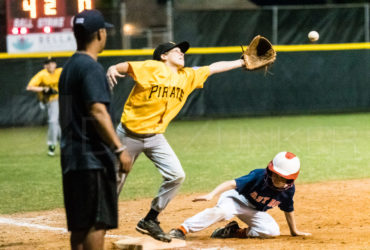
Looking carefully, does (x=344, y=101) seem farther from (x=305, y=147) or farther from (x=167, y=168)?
(x=167, y=168)

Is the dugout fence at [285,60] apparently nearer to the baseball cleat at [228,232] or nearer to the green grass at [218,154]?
the green grass at [218,154]

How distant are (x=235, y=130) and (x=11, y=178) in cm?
668

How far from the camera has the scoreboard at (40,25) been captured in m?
13.1

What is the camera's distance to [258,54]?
5.76 meters

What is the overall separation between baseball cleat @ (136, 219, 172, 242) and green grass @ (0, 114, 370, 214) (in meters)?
2.09

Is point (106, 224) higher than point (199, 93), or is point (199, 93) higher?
point (106, 224)

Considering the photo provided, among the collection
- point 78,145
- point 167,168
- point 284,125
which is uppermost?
point 78,145

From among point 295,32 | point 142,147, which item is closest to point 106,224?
point 142,147

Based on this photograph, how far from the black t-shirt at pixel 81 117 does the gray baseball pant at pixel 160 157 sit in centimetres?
145

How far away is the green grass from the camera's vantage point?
8.10 m

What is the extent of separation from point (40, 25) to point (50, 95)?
2.42 m

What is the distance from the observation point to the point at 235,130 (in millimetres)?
14406

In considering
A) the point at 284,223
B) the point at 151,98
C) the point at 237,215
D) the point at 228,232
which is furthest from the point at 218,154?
the point at 151,98

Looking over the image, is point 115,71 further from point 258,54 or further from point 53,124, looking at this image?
point 53,124
